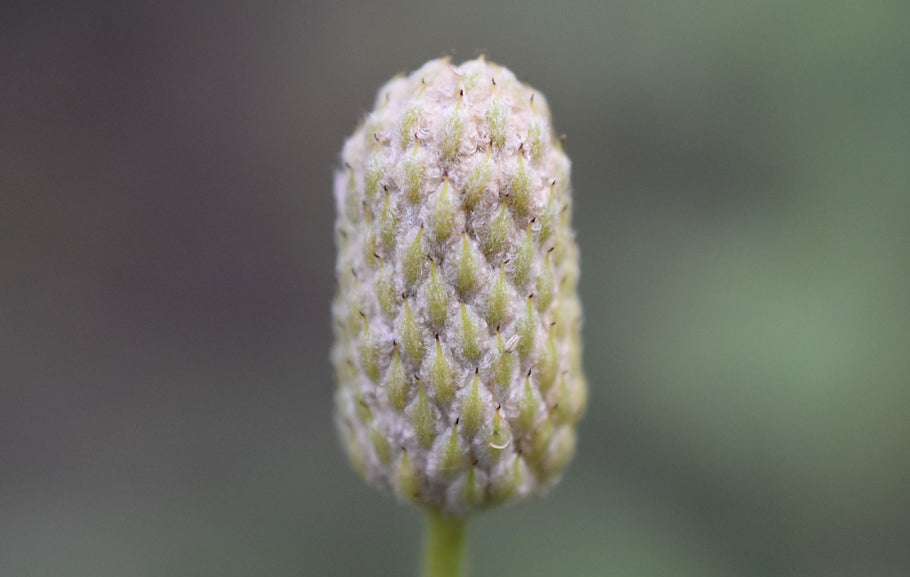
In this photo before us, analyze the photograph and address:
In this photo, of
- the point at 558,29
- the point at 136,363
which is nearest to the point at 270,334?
the point at 136,363

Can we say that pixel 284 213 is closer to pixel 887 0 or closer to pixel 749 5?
pixel 749 5

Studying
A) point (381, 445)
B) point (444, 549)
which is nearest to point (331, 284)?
point (444, 549)

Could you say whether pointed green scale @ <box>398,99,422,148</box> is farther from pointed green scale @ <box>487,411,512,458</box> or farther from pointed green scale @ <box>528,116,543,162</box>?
pointed green scale @ <box>487,411,512,458</box>

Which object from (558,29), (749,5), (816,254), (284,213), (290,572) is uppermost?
(558,29)

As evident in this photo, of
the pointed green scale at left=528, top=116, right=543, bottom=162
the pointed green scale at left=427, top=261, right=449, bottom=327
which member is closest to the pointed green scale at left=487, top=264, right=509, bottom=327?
the pointed green scale at left=427, top=261, right=449, bottom=327

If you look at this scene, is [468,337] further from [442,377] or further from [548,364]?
[548,364]

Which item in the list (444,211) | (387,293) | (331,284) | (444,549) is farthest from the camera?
(331,284)
